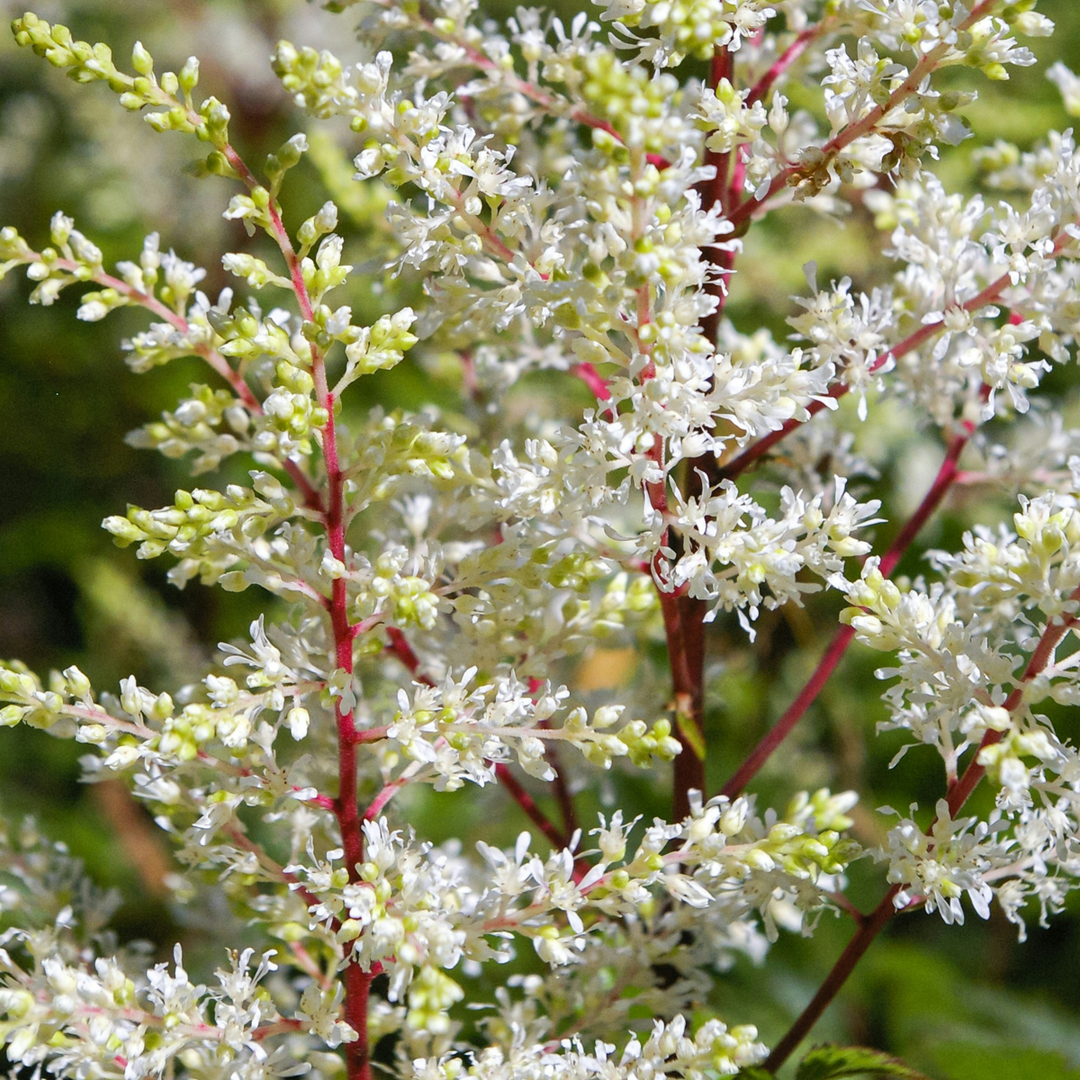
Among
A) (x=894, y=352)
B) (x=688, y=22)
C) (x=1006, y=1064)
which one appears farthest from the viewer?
(x=1006, y=1064)

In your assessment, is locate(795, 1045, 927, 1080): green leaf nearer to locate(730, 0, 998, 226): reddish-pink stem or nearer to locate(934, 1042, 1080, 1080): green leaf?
locate(934, 1042, 1080, 1080): green leaf

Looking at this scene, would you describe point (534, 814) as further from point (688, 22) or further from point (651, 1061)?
point (688, 22)

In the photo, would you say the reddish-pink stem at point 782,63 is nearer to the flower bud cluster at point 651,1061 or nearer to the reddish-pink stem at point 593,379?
the reddish-pink stem at point 593,379

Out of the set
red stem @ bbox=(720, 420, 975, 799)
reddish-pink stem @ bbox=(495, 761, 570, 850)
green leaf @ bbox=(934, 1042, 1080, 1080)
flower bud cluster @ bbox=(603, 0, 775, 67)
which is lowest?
green leaf @ bbox=(934, 1042, 1080, 1080)

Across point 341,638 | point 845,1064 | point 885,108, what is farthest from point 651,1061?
point 885,108

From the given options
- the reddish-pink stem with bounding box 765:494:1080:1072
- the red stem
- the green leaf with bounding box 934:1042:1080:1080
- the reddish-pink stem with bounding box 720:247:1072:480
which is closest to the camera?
the reddish-pink stem with bounding box 765:494:1080:1072

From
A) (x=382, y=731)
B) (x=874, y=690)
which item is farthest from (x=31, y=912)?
(x=874, y=690)

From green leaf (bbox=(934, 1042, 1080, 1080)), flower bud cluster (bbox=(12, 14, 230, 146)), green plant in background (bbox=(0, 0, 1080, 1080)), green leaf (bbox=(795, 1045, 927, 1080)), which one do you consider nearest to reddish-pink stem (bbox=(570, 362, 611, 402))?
green plant in background (bbox=(0, 0, 1080, 1080))

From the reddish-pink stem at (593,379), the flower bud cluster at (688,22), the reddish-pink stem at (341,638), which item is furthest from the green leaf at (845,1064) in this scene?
the flower bud cluster at (688,22)
